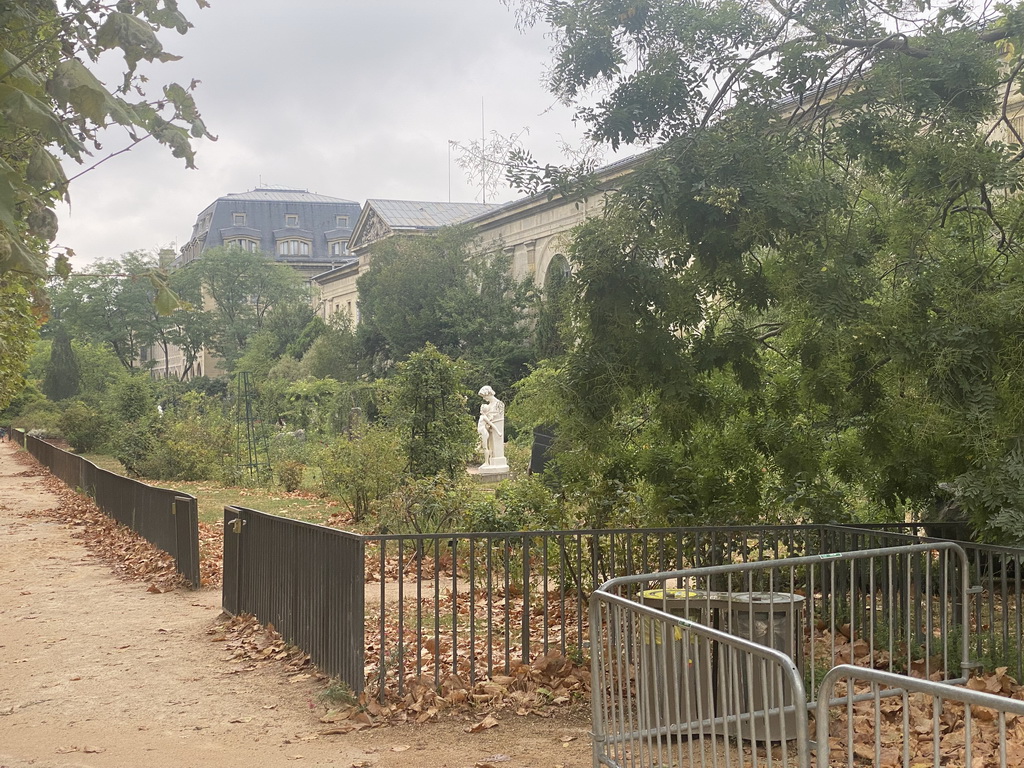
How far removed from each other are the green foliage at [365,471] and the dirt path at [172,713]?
7.36 m

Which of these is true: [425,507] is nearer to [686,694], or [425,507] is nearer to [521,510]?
[521,510]

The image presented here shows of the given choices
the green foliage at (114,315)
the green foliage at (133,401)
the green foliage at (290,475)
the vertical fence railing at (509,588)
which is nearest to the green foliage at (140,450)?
the green foliage at (290,475)

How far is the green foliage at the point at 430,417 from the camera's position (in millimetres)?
21438

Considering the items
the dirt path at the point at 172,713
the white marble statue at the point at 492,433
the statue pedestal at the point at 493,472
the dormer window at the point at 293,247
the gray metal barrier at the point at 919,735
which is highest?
the dormer window at the point at 293,247

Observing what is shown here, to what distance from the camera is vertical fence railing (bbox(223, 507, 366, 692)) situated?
7.70 meters

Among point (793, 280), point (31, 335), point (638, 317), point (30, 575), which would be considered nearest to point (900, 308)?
point (793, 280)

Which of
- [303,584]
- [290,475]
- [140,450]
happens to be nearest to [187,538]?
[303,584]

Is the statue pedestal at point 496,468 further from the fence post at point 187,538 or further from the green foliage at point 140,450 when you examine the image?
the fence post at point 187,538

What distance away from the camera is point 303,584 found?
8867 mm

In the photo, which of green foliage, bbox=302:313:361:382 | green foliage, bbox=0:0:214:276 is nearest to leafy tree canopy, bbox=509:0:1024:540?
green foliage, bbox=0:0:214:276

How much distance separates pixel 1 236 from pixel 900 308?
643 centimetres

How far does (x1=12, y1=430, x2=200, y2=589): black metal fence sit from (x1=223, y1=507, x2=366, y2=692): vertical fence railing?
75.2 inches

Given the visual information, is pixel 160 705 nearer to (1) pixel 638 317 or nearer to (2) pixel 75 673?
(2) pixel 75 673

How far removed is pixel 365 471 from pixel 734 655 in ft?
51.8
